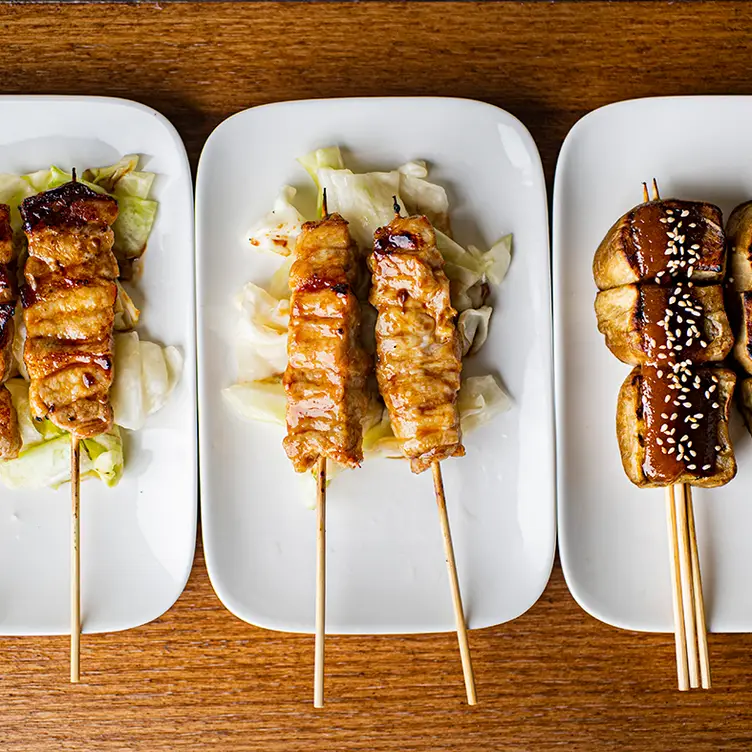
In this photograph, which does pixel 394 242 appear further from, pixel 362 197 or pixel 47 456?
pixel 47 456

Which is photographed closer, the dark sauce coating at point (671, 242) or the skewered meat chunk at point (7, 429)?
the dark sauce coating at point (671, 242)

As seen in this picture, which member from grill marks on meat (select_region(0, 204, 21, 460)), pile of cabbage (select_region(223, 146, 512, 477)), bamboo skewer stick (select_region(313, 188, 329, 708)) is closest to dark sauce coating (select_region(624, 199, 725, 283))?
pile of cabbage (select_region(223, 146, 512, 477))

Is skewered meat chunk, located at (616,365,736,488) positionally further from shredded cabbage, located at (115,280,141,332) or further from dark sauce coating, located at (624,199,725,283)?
shredded cabbage, located at (115,280,141,332)

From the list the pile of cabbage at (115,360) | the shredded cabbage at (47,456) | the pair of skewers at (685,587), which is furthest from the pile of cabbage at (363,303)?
the pair of skewers at (685,587)

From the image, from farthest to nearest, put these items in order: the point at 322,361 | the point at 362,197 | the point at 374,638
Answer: the point at 374,638, the point at 362,197, the point at 322,361

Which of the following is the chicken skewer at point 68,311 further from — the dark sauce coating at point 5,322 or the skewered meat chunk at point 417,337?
the skewered meat chunk at point 417,337

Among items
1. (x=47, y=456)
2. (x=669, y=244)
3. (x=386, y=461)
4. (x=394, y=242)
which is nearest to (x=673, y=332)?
(x=669, y=244)
